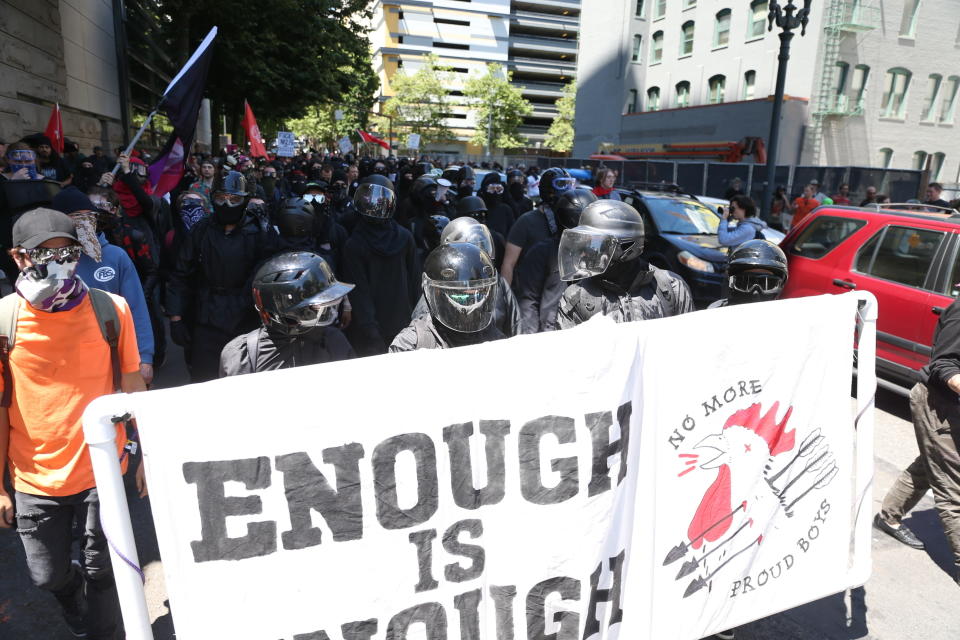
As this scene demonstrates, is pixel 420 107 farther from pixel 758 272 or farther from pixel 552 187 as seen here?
pixel 758 272

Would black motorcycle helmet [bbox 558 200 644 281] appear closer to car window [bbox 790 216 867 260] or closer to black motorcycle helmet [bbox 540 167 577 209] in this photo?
black motorcycle helmet [bbox 540 167 577 209]

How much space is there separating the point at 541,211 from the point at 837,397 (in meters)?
3.54

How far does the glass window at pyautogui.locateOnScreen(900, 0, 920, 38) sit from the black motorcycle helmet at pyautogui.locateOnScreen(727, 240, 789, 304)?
3203 centimetres

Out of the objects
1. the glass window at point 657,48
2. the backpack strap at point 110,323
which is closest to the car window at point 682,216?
the backpack strap at point 110,323

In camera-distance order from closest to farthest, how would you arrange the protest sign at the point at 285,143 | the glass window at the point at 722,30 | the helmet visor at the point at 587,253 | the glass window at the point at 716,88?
1. the helmet visor at the point at 587,253
2. the protest sign at the point at 285,143
3. the glass window at the point at 722,30
4. the glass window at the point at 716,88

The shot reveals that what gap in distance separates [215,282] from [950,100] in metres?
36.0

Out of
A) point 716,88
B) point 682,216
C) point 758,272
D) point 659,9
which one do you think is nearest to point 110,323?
point 758,272

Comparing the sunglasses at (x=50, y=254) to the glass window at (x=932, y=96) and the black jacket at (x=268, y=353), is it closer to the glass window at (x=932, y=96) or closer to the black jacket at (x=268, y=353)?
the black jacket at (x=268, y=353)

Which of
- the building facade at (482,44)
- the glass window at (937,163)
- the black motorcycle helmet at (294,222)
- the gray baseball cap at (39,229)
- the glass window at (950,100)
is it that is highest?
the building facade at (482,44)

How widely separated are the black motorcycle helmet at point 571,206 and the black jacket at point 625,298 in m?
1.59

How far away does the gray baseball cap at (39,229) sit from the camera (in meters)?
2.58

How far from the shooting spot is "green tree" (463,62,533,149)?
65.5 meters

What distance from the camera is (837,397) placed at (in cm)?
282

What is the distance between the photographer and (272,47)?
21.7 metres
